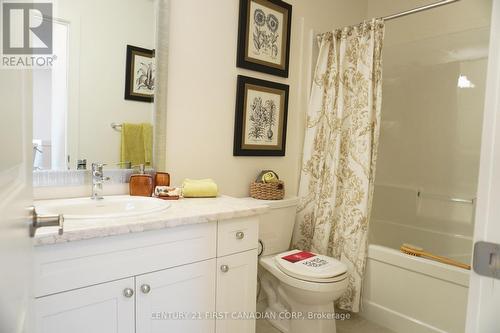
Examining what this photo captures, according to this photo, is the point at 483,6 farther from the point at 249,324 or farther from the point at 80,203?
the point at 80,203

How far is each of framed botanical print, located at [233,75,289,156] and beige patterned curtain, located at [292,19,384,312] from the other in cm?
24

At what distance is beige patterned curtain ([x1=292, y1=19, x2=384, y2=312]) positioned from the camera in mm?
1989

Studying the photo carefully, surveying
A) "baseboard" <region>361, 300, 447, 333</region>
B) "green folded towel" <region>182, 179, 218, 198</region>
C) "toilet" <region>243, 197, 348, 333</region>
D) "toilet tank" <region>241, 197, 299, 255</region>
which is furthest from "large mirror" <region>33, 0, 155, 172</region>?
"baseboard" <region>361, 300, 447, 333</region>

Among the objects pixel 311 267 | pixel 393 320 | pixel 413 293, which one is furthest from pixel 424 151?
pixel 311 267

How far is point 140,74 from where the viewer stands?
1.60 metres

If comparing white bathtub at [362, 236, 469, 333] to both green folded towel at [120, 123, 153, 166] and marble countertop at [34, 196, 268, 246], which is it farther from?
green folded towel at [120, 123, 153, 166]

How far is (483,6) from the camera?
232cm

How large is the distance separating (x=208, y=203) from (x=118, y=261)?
0.53m

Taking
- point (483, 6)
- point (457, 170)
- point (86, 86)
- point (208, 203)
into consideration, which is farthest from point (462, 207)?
point (86, 86)

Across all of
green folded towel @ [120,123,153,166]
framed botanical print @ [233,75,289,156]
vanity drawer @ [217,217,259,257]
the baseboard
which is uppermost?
framed botanical print @ [233,75,289,156]

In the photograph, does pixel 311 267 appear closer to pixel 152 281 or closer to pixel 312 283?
pixel 312 283

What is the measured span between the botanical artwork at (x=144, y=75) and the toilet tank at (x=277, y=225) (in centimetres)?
91

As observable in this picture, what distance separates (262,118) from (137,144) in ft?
2.97

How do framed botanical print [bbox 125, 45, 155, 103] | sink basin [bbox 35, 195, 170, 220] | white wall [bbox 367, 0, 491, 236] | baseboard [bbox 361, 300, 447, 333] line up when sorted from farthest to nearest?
white wall [bbox 367, 0, 491, 236], baseboard [bbox 361, 300, 447, 333], framed botanical print [bbox 125, 45, 155, 103], sink basin [bbox 35, 195, 170, 220]
